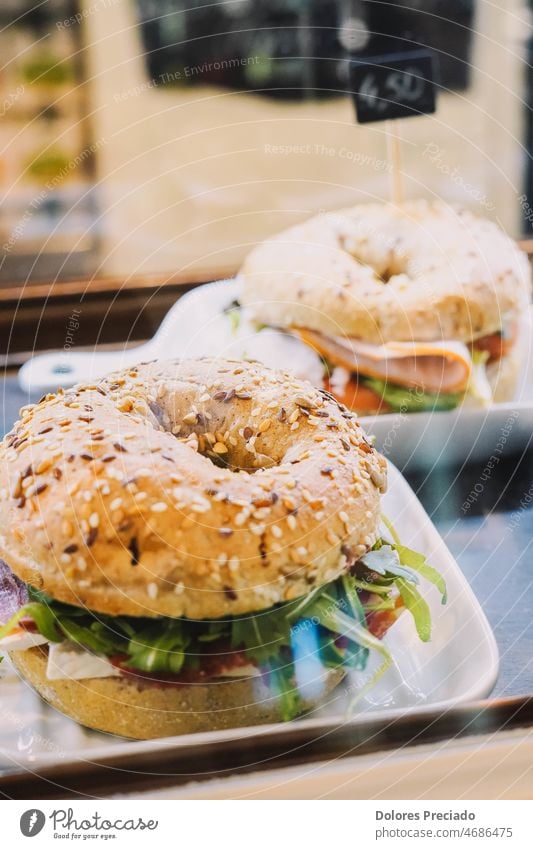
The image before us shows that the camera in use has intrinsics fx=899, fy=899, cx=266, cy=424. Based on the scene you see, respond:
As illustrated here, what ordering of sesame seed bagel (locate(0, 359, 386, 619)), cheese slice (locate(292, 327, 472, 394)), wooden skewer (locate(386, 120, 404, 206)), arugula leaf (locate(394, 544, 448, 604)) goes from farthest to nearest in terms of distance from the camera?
cheese slice (locate(292, 327, 472, 394)) → wooden skewer (locate(386, 120, 404, 206)) → arugula leaf (locate(394, 544, 448, 604)) → sesame seed bagel (locate(0, 359, 386, 619))

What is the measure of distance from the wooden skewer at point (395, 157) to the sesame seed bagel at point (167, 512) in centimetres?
67

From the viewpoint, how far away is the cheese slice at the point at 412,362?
67.9 inches

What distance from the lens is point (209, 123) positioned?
149 cm

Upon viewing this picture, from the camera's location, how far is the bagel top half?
176 centimetres

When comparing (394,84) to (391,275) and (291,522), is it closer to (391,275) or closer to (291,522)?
(391,275)

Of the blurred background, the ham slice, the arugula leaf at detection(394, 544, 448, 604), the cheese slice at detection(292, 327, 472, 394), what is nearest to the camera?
the ham slice

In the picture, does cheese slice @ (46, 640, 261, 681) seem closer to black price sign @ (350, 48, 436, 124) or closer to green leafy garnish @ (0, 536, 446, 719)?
green leafy garnish @ (0, 536, 446, 719)

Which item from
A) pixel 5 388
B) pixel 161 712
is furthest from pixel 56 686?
pixel 5 388

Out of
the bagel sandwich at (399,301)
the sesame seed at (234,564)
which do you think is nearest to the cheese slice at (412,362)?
the bagel sandwich at (399,301)

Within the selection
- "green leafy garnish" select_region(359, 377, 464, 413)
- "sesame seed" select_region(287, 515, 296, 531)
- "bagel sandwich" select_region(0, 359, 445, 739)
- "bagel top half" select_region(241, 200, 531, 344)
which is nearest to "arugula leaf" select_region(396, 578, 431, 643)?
"bagel sandwich" select_region(0, 359, 445, 739)

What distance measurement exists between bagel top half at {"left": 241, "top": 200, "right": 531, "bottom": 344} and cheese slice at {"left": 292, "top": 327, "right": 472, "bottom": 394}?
20 mm

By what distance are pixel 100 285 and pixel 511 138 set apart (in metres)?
0.90

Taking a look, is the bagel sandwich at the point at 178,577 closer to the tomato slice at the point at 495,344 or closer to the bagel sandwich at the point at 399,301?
the bagel sandwich at the point at 399,301
